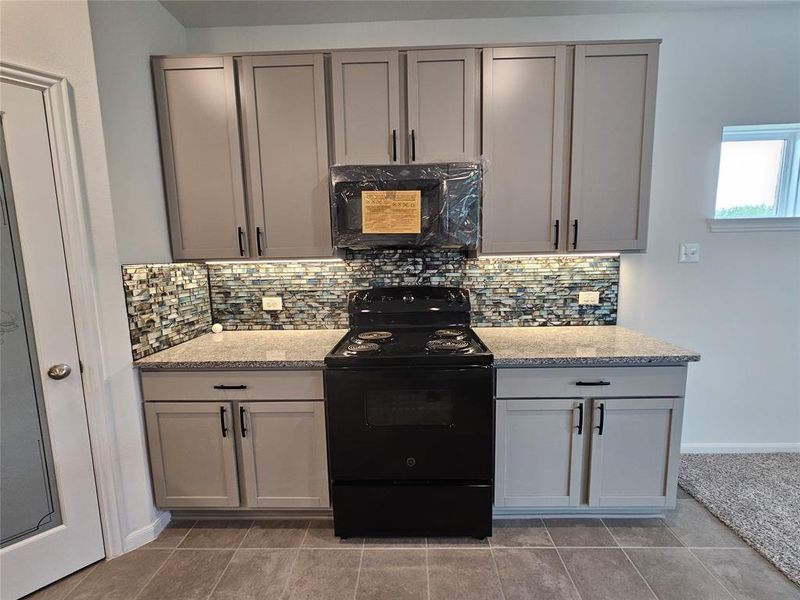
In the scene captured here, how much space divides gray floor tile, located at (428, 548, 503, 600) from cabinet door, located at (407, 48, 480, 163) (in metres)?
1.92

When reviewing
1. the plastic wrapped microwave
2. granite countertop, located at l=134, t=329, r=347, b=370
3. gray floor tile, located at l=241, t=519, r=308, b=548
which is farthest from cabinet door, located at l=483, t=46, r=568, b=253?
gray floor tile, located at l=241, t=519, r=308, b=548

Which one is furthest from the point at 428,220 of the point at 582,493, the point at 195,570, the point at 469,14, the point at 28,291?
the point at 195,570

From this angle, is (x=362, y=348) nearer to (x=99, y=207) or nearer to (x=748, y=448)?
(x=99, y=207)

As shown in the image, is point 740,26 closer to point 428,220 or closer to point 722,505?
point 428,220

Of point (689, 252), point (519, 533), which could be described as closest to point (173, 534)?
point (519, 533)

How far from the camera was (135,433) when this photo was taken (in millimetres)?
1748

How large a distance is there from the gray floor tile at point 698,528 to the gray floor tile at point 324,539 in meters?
1.57

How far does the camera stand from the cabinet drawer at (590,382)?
1697 millimetres

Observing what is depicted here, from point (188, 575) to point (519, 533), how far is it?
1.54 metres

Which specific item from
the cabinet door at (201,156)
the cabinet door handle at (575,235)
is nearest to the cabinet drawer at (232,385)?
the cabinet door at (201,156)

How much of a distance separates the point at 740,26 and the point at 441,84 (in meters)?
1.81

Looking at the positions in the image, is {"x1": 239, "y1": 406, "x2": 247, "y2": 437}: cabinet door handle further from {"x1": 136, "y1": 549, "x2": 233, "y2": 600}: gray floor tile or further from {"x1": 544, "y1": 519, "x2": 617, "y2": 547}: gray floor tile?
{"x1": 544, "y1": 519, "x2": 617, "y2": 547}: gray floor tile

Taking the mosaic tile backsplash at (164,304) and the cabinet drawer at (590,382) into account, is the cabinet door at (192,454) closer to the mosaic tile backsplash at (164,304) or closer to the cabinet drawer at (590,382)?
the mosaic tile backsplash at (164,304)

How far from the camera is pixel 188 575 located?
1598mm
